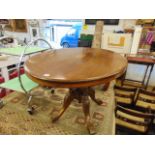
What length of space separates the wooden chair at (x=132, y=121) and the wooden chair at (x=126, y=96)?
0.54 metres

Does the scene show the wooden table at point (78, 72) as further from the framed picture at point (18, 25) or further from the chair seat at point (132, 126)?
the framed picture at point (18, 25)

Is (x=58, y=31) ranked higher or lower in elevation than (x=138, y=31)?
lower

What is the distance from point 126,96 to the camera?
244 cm

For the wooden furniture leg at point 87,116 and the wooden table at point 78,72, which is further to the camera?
the wooden furniture leg at point 87,116

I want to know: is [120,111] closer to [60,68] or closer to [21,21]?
[60,68]

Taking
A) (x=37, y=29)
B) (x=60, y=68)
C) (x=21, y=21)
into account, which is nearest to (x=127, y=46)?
(x=60, y=68)

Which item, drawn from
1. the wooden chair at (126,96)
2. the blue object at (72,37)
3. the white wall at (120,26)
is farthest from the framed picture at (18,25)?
the wooden chair at (126,96)

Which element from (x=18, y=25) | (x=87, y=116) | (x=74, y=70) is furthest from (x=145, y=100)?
(x=18, y=25)

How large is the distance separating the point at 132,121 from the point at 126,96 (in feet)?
2.16

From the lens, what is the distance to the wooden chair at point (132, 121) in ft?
5.83

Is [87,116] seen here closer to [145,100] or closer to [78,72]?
[78,72]

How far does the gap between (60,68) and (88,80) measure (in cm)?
27

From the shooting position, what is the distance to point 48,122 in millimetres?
1482
